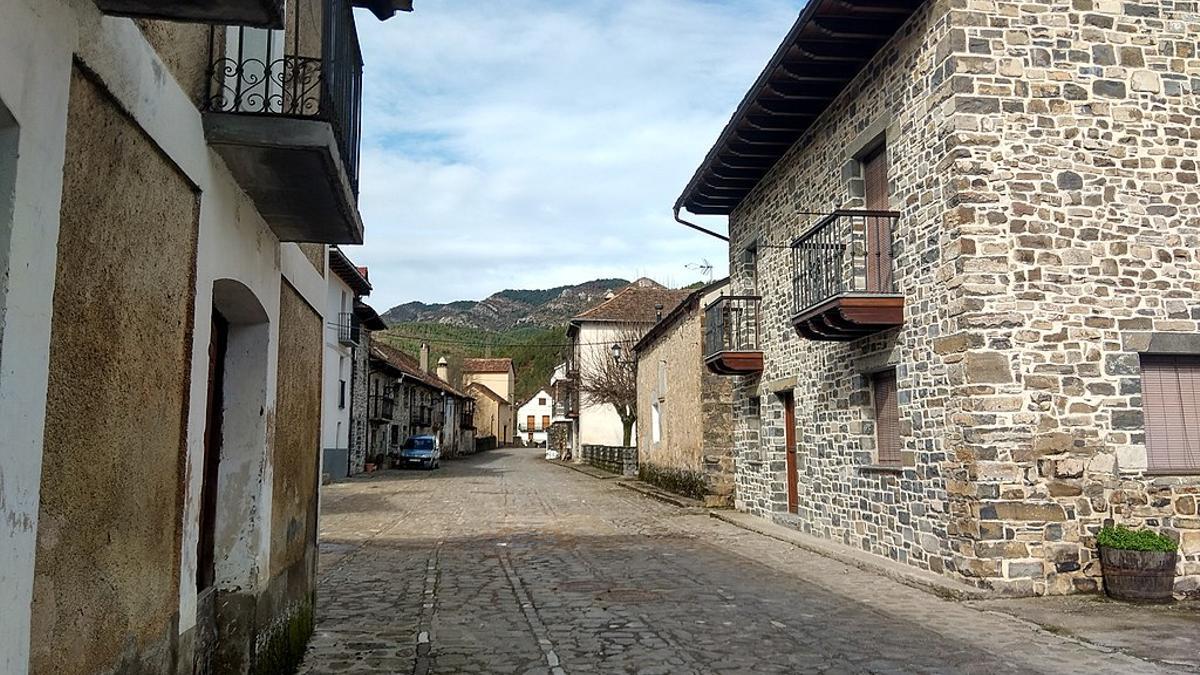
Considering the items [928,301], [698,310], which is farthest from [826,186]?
[698,310]

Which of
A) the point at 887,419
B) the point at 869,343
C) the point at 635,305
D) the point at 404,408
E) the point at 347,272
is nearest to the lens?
the point at 887,419

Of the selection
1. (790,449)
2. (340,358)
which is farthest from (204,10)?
(340,358)

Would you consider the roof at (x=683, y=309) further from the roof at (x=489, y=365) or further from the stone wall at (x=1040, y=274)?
the roof at (x=489, y=365)

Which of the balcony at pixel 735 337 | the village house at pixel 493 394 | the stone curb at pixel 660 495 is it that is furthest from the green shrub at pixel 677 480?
the village house at pixel 493 394

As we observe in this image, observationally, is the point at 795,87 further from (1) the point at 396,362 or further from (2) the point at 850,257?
(1) the point at 396,362

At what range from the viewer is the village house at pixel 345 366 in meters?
28.0

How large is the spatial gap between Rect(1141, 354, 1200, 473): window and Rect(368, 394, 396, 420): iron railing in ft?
97.7

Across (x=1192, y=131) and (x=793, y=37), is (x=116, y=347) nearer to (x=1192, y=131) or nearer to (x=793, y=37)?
(x=793, y=37)

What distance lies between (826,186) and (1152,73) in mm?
4305

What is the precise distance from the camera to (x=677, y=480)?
2256 centimetres

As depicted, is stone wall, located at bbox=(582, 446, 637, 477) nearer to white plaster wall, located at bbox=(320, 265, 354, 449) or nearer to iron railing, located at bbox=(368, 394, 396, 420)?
iron railing, located at bbox=(368, 394, 396, 420)

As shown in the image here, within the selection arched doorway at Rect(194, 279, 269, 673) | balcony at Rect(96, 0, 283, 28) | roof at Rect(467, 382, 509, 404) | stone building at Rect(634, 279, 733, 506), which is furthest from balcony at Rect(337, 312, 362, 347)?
roof at Rect(467, 382, 509, 404)

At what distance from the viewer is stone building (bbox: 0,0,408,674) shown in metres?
2.42

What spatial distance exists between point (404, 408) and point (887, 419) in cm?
3424
